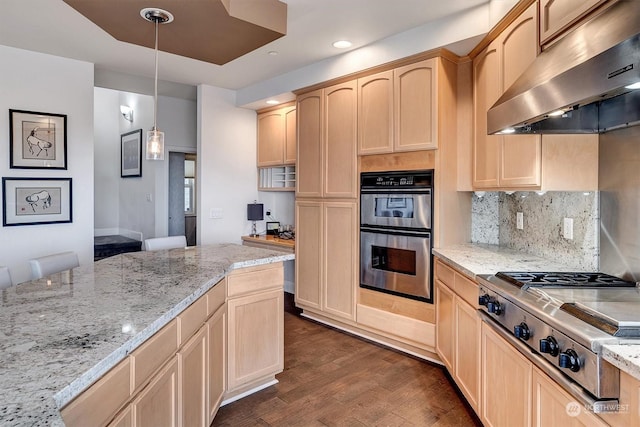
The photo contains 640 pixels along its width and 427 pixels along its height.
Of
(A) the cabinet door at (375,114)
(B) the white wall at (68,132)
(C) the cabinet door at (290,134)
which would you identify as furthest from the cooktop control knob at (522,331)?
(B) the white wall at (68,132)

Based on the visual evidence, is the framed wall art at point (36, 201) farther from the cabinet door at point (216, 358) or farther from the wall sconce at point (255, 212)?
the cabinet door at point (216, 358)

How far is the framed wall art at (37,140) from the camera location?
3.42 m

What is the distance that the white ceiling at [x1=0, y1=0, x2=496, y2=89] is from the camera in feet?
8.66

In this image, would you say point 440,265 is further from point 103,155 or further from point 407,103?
point 103,155

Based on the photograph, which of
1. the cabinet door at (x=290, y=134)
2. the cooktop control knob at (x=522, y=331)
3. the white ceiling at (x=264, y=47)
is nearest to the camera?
the cooktop control knob at (x=522, y=331)

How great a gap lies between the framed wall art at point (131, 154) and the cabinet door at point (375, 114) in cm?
448

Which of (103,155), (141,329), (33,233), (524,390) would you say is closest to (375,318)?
(524,390)

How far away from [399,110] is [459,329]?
178 cm

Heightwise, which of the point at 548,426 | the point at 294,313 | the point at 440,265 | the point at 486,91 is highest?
the point at 486,91

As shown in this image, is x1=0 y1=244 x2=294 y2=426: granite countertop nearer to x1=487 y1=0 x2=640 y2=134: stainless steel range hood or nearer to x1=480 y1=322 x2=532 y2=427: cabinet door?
x1=480 y1=322 x2=532 y2=427: cabinet door

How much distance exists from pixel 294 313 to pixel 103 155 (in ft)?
17.6

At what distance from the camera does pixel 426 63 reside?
294 cm

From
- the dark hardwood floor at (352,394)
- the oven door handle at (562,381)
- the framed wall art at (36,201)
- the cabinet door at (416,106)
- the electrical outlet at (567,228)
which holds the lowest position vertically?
the dark hardwood floor at (352,394)

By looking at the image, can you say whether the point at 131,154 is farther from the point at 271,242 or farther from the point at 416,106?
the point at 416,106
